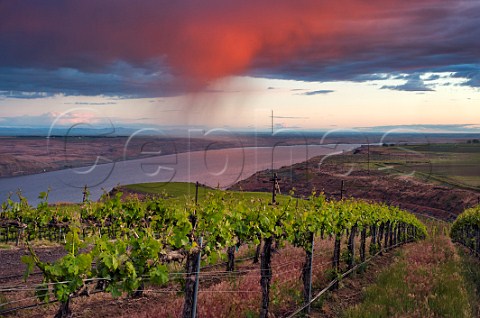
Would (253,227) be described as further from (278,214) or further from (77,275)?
A: (77,275)

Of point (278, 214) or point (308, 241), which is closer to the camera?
point (278, 214)

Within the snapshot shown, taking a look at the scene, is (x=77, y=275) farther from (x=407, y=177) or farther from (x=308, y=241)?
(x=407, y=177)

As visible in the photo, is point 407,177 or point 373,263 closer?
point 373,263

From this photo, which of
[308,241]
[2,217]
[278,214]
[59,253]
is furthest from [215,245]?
[59,253]

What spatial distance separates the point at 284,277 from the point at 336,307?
2.25 metres

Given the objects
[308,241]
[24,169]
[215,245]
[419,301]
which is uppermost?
[215,245]

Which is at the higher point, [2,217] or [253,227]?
[253,227]

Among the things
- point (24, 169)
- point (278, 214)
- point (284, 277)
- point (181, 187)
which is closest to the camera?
point (278, 214)

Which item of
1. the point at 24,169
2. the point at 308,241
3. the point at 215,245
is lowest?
the point at 24,169

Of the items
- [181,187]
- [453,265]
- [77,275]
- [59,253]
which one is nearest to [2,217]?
[59,253]

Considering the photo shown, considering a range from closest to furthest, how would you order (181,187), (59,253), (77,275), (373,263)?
1. (77,275)
2. (373,263)
3. (59,253)
4. (181,187)

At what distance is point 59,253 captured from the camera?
24516 mm

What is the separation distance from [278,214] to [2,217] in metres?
12.0

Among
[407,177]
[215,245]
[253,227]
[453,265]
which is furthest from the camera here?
[407,177]
